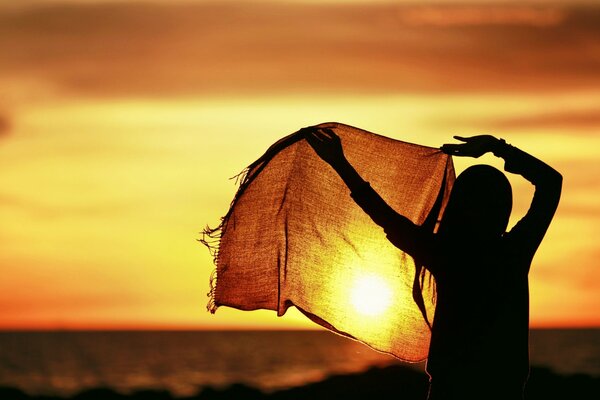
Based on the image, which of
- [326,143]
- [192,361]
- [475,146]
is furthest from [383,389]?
[192,361]

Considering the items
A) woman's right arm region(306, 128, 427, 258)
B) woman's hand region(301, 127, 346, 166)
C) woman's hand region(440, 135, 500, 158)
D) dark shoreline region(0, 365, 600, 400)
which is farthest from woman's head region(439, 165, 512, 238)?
dark shoreline region(0, 365, 600, 400)

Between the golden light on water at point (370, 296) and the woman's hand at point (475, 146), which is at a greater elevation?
the woman's hand at point (475, 146)

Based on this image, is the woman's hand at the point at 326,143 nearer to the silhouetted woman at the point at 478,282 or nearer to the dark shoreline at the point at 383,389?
the silhouetted woman at the point at 478,282

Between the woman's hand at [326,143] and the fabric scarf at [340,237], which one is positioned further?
the fabric scarf at [340,237]

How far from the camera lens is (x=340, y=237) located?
7.58 meters

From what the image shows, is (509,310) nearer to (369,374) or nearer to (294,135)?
(294,135)

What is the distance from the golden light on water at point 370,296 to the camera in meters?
7.56

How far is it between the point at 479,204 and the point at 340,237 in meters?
1.57

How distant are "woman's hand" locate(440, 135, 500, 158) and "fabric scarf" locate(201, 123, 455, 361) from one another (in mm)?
917

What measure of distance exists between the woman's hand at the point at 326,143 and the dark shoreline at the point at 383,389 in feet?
59.3

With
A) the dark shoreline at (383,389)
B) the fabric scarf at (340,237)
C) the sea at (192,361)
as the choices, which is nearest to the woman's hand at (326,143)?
the fabric scarf at (340,237)

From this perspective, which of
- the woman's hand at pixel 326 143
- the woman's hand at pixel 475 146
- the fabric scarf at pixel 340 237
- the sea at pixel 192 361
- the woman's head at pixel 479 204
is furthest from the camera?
the sea at pixel 192 361

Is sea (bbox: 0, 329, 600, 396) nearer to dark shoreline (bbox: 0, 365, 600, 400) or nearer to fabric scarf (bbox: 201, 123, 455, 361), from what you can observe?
dark shoreline (bbox: 0, 365, 600, 400)

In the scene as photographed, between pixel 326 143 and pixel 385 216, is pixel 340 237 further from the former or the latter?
pixel 385 216
